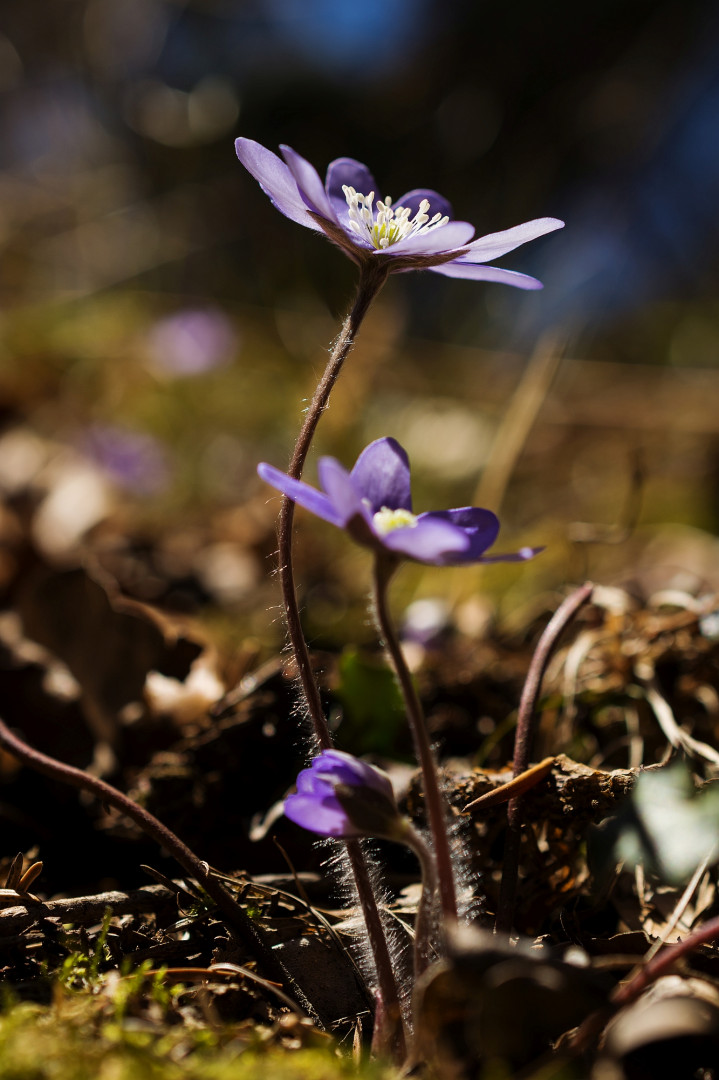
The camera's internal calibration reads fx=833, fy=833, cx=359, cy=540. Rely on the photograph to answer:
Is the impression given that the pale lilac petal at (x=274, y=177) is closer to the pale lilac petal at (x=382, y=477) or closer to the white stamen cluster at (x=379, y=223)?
the white stamen cluster at (x=379, y=223)

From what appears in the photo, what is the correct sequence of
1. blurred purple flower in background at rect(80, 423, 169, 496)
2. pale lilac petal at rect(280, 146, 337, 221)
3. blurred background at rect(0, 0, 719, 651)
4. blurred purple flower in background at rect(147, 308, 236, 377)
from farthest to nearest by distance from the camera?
blurred purple flower in background at rect(147, 308, 236, 377)
blurred purple flower in background at rect(80, 423, 169, 496)
blurred background at rect(0, 0, 719, 651)
pale lilac petal at rect(280, 146, 337, 221)

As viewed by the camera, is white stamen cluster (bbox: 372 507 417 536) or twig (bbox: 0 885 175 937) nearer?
white stamen cluster (bbox: 372 507 417 536)

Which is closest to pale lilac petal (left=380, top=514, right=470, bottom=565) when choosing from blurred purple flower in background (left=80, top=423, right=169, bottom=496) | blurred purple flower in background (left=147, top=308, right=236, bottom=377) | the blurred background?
the blurred background

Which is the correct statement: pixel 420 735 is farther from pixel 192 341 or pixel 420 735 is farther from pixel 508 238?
pixel 192 341

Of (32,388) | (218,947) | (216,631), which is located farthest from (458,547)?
(32,388)

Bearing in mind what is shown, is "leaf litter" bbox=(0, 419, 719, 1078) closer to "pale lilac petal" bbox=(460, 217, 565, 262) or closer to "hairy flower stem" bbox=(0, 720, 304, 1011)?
"hairy flower stem" bbox=(0, 720, 304, 1011)

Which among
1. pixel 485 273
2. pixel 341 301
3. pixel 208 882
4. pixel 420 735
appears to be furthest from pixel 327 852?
pixel 341 301
